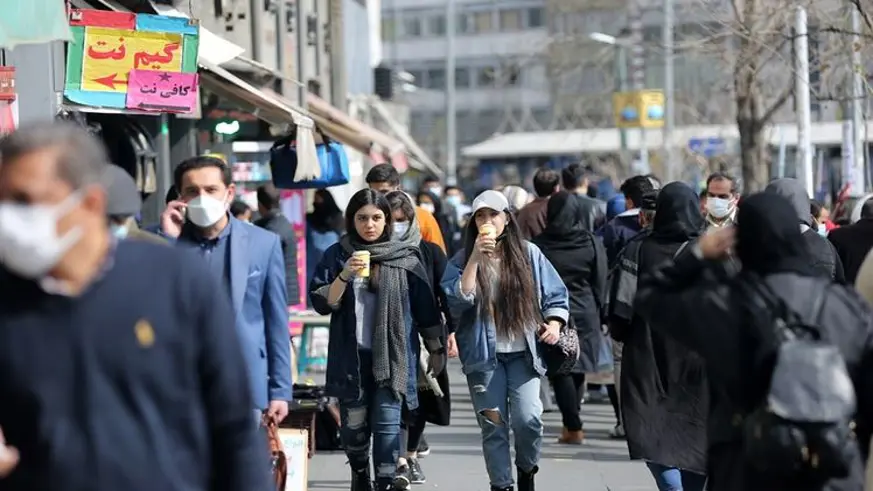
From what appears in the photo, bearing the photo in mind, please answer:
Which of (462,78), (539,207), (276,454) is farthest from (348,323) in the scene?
(462,78)

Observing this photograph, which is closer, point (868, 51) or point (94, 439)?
point (94, 439)

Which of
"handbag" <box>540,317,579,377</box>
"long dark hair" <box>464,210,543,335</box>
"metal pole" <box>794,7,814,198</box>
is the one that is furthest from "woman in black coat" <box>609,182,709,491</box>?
"metal pole" <box>794,7,814,198</box>

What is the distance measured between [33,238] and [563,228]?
339 inches

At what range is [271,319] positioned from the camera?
727 centimetres

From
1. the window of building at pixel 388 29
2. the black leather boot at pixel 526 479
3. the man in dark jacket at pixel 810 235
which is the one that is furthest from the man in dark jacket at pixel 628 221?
the window of building at pixel 388 29

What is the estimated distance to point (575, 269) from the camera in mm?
12242

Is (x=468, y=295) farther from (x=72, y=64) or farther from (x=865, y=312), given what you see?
(x=865, y=312)

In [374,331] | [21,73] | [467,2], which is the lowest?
[374,331]

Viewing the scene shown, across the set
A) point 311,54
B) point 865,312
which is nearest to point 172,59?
point 865,312

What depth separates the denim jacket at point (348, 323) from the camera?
9.02 metres

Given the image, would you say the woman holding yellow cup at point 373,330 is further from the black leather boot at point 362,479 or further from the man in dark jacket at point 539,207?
the man in dark jacket at point 539,207

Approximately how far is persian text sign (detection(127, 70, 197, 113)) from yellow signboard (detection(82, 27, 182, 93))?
0.05 metres

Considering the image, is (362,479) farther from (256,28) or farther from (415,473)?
(256,28)

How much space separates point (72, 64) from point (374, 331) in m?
2.41
